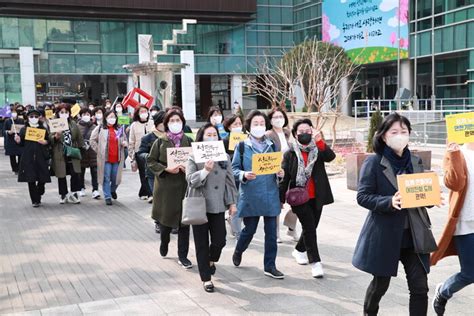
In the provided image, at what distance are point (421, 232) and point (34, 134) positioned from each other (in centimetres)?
817

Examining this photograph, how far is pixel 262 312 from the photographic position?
5.04 m

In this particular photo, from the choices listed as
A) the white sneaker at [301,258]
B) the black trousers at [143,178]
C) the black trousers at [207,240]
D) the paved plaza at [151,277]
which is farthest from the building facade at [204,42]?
the black trousers at [207,240]

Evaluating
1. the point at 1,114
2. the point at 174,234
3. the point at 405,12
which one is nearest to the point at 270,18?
the point at 405,12

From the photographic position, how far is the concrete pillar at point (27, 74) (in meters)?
38.9

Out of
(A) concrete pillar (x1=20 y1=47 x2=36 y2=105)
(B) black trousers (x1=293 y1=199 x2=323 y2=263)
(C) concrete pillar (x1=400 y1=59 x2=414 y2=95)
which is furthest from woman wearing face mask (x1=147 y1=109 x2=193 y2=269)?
(C) concrete pillar (x1=400 y1=59 x2=414 y2=95)

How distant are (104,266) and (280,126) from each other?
2.83 metres

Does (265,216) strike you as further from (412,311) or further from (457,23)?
(457,23)

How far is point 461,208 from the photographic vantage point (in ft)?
14.4

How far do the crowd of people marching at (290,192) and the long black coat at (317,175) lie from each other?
11 mm

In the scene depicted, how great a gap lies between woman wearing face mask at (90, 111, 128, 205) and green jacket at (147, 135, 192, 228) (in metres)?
4.39

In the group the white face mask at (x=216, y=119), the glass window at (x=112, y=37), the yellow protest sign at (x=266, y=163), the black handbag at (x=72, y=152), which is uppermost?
the glass window at (x=112, y=37)

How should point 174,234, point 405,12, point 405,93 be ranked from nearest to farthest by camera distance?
point 174,234, point 405,93, point 405,12

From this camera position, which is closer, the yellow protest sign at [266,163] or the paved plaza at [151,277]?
the paved plaza at [151,277]

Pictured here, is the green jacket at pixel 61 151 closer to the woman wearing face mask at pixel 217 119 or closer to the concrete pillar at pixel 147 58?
the woman wearing face mask at pixel 217 119
